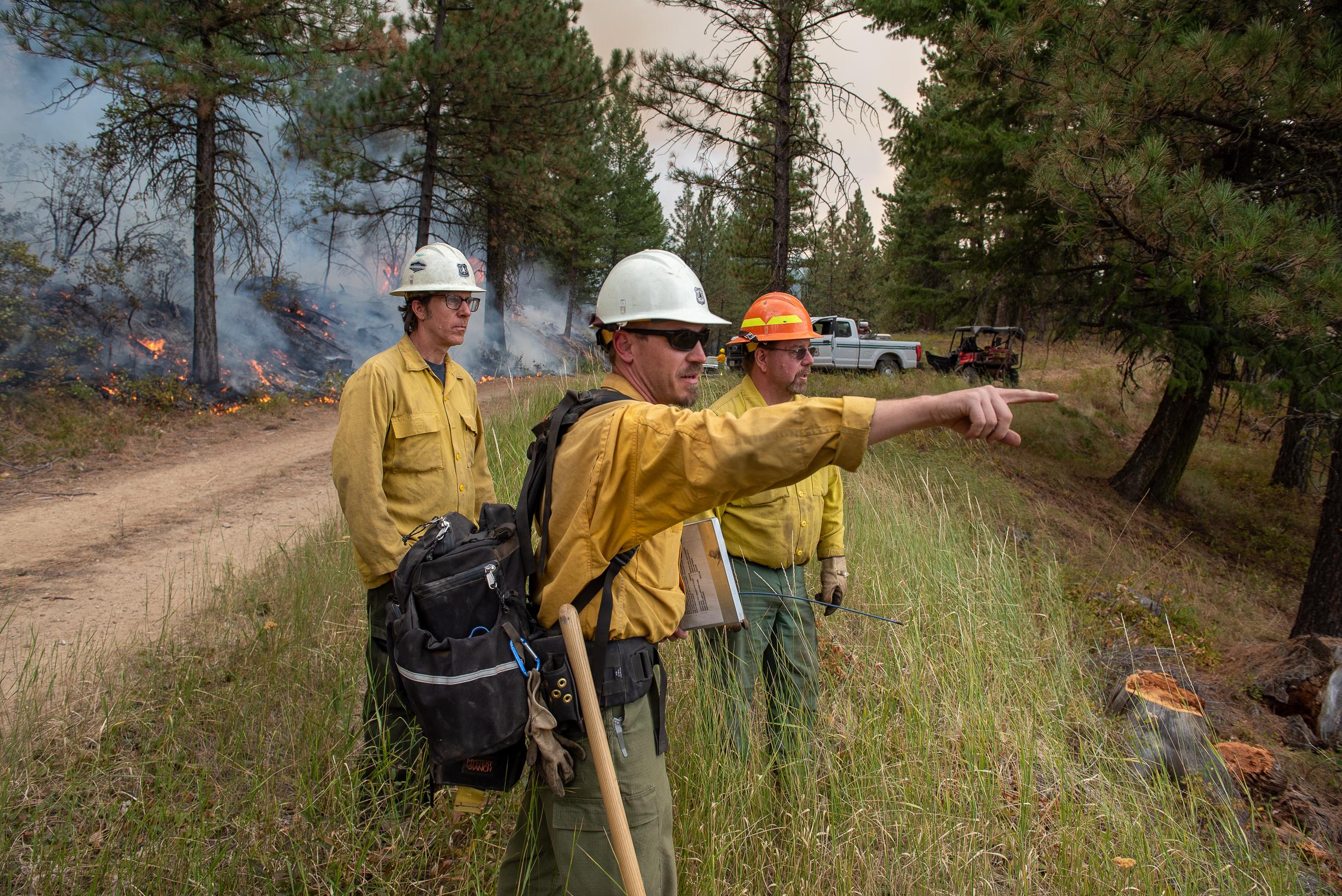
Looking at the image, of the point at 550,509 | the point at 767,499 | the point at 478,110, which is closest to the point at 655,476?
the point at 550,509

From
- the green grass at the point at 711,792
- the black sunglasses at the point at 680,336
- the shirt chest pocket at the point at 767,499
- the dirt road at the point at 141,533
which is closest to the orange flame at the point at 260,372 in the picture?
the dirt road at the point at 141,533

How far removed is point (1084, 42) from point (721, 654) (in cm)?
691

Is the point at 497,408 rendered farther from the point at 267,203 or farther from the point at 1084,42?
the point at 267,203

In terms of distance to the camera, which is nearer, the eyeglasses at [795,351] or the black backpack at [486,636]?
the black backpack at [486,636]

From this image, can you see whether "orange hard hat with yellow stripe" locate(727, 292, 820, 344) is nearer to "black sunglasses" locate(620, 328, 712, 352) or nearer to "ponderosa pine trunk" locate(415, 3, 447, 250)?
"black sunglasses" locate(620, 328, 712, 352)

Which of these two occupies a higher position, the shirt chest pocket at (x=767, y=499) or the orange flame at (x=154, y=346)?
the orange flame at (x=154, y=346)

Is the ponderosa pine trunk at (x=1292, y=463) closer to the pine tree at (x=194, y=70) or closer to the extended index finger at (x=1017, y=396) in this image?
the extended index finger at (x=1017, y=396)

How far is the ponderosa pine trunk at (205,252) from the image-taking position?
11469 mm

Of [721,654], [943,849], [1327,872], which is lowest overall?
[1327,872]

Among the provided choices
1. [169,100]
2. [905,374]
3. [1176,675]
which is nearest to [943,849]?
[1176,675]

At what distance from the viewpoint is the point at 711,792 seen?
→ 7.63 ft

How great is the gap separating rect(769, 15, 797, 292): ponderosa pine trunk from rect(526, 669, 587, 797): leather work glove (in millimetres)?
9065

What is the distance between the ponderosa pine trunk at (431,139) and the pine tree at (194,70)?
173 centimetres

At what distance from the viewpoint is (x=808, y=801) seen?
2.41 meters
